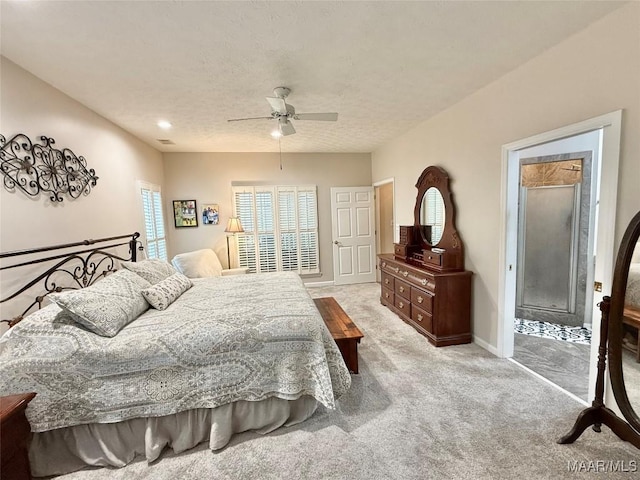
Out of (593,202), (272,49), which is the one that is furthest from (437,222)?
(272,49)

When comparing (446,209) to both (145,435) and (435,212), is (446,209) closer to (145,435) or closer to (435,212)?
(435,212)

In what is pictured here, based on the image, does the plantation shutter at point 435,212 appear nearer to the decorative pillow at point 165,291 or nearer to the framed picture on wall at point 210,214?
the decorative pillow at point 165,291

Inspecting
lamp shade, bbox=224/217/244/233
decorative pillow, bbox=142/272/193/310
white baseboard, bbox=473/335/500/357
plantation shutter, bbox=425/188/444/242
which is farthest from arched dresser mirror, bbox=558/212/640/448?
lamp shade, bbox=224/217/244/233

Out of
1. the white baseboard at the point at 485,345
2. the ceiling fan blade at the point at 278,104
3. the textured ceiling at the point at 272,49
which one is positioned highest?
the textured ceiling at the point at 272,49

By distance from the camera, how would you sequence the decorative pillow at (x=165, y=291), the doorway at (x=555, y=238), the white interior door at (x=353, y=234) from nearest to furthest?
the decorative pillow at (x=165, y=291)
the doorway at (x=555, y=238)
the white interior door at (x=353, y=234)

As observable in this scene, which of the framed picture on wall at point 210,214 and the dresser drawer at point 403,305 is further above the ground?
the framed picture on wall at point 210,214

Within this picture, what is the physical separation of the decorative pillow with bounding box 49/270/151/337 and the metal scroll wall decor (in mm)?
897

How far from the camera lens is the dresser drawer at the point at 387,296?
13.7 ft

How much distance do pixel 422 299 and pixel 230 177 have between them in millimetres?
3981

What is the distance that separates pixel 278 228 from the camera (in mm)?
5539

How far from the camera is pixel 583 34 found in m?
1.93

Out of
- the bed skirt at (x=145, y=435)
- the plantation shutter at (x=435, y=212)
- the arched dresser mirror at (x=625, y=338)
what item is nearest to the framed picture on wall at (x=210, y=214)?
the plantation shutter at (x=435, y=212)

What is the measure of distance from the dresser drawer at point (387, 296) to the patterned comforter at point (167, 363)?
2273 millimetres

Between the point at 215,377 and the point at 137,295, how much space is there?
36.3 inches
